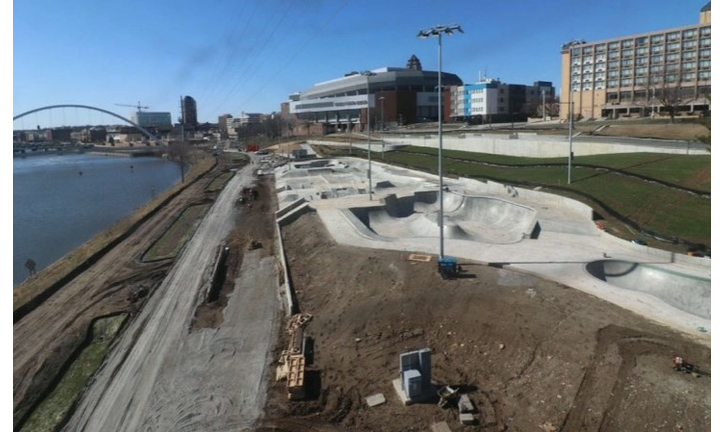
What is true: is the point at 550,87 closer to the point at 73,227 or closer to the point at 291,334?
the point at 73,227

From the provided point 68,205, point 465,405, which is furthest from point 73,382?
point 68,205

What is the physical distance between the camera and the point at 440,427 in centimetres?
1117

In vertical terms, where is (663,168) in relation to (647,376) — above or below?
above

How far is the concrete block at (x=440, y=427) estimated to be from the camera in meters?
11.1

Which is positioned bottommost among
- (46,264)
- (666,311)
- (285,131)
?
(46,264)

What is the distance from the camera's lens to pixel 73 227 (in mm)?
45719

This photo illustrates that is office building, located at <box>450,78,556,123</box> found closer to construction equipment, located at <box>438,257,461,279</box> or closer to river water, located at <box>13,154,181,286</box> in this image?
river water, located at <box>13,154,181,286</box>

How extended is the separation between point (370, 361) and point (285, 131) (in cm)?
12380

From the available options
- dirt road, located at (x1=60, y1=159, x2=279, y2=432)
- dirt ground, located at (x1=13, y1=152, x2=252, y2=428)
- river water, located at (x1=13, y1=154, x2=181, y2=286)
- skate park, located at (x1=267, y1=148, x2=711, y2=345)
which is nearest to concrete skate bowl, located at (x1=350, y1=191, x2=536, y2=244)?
skate park, located at (x1=267, y1=148, x2=711, y2=345)

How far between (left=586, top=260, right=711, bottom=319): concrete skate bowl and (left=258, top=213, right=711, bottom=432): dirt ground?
356cm

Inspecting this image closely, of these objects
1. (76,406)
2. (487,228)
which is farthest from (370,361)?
(487,228)

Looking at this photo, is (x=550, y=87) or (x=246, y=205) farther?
(x=550, y=87)

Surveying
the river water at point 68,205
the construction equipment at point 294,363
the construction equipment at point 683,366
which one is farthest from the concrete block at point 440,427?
the river water at point 68,205

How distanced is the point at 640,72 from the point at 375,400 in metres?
93.7
